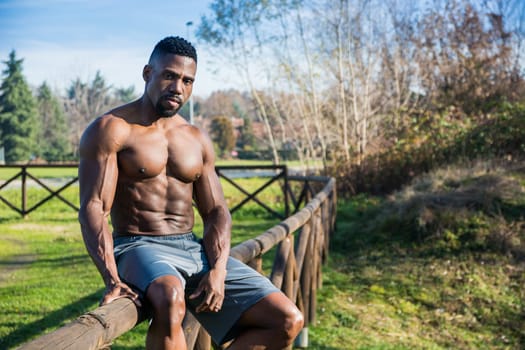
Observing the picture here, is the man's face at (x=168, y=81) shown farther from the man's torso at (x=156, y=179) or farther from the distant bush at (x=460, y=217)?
the distant bush at (x=460, y=217)

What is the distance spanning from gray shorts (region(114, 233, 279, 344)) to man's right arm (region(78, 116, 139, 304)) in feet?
0.34

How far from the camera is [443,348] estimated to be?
17.4 feet

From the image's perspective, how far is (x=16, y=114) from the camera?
4625cm

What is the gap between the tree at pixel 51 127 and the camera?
171 feet

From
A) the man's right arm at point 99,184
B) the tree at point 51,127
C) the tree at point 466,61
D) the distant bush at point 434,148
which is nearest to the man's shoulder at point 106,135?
the man's right arm at point 99,184

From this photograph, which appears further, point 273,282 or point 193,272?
point 273,282

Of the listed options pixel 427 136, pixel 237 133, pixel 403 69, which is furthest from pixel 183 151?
pixel 237 133

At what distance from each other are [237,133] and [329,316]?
52.0 metres

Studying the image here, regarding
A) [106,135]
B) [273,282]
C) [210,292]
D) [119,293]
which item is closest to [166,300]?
[119,293]

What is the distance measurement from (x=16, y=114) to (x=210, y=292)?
48.0 metres

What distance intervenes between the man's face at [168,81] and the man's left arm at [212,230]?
23cm

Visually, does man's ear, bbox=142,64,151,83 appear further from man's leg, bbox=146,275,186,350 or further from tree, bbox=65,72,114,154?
tree, bbox=65,72,114,154

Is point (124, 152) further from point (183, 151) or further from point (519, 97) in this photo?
point (519, 97)

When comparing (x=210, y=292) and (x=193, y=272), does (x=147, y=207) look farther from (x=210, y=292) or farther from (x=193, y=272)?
(x=210, y=292)
